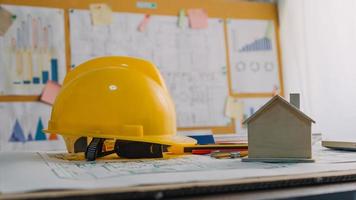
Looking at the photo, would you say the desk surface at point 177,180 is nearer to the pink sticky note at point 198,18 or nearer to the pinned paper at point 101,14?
the pinned paper at point 101,14

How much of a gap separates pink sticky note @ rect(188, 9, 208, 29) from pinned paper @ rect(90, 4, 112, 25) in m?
0.39

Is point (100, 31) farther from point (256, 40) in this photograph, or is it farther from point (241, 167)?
point (241, 167)

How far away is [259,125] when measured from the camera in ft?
2.31

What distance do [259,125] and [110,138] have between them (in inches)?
10.8

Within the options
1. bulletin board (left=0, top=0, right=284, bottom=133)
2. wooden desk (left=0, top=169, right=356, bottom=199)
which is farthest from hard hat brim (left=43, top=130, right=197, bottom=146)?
bulletin board (left=0, top=0, right=284, bottom=133)

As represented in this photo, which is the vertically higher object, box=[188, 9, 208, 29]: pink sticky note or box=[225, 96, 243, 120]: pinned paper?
box=[188, 9, 208, 29]: pink sticky note

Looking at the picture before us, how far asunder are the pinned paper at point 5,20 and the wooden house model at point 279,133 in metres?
1.44

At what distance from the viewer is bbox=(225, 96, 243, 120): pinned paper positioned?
2102 mm

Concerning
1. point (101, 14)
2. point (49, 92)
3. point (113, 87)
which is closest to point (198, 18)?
point (101, 14)

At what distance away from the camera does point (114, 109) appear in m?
0.81

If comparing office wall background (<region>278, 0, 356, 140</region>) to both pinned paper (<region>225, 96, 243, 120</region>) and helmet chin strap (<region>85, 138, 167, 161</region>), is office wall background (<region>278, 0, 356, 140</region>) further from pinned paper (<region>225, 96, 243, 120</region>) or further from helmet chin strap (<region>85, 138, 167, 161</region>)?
helmet chin strap (<region>85, 138, 167, 161</region>)

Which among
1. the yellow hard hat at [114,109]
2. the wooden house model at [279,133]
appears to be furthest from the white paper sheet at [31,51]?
the wooden house model at [279,133]

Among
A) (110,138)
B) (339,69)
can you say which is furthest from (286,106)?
(339,69)

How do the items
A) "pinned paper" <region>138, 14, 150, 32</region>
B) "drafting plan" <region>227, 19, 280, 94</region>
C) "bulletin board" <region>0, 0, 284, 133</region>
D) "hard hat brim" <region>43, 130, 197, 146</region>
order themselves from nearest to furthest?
"hard hat brim" <region>43, 130, 197, 146</region>, "bulletin board" <region>0, 0, 284, 133</region>, "pinned paper" <region>138, 14, 150, 32</region>, "drafting plan" <region>227, 19, 280, 94</region>
